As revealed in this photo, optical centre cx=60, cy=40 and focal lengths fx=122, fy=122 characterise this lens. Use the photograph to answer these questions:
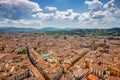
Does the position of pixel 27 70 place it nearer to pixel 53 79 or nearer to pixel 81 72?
pixel 53 79

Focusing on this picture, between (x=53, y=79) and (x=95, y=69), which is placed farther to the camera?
(x=95, y=69)

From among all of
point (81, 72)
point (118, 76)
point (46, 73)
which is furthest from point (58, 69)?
point (118, 76)

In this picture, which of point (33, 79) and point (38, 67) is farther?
point (38, 67)

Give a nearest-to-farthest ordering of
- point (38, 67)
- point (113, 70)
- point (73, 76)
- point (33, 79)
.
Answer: point (33, 79) < point (73, 76) < point (113, 70) < point (38, 67)

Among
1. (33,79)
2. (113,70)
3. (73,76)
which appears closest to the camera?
(33,79)

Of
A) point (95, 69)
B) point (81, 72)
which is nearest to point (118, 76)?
point (95, 69)

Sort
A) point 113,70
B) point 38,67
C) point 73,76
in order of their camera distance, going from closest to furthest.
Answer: point 73,76 → point 113,70 → point 38,67

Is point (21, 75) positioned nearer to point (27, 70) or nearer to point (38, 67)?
point (27, 70)

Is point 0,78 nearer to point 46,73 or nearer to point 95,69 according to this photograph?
point 46,73

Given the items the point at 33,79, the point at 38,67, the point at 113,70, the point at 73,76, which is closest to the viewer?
the point at 33,79
